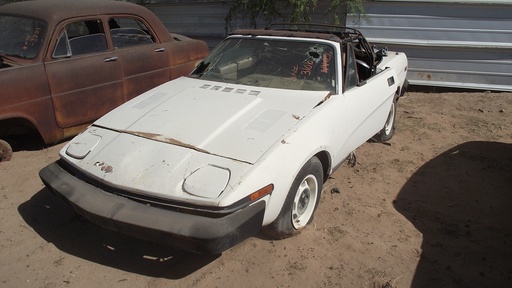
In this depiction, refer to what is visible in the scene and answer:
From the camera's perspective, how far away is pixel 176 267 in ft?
10.2

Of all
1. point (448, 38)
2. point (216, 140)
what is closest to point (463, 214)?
point (216, 140)

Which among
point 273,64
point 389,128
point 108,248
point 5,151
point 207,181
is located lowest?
point 389,128

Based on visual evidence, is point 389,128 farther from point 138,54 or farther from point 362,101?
point 138,54

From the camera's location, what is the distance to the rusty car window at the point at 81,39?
493 centimetres

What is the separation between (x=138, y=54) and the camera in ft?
18.5

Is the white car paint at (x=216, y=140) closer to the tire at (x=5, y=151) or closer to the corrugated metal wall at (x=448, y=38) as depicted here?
the tire at (x=5, y=151)

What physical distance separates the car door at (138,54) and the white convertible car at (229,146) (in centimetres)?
145

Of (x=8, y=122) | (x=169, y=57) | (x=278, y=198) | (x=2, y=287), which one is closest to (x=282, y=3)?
(x=169, y=57)

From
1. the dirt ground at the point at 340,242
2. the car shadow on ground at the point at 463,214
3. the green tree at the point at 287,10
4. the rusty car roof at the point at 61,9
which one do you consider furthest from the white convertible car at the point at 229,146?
the green tree at the point at 287,10

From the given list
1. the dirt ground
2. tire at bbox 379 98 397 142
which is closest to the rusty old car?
the dirt ground

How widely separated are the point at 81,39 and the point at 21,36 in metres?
0.63

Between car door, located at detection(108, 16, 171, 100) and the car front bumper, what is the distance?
2.85 m

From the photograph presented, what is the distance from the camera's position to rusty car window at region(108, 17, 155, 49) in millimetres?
5609

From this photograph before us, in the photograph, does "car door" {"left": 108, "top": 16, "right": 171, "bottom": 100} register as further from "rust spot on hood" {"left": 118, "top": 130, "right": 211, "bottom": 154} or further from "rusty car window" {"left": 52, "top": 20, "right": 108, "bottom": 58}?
"rust spot on hood" {"left": 118, "top": 130, "right": 211, "bottom": 154}
